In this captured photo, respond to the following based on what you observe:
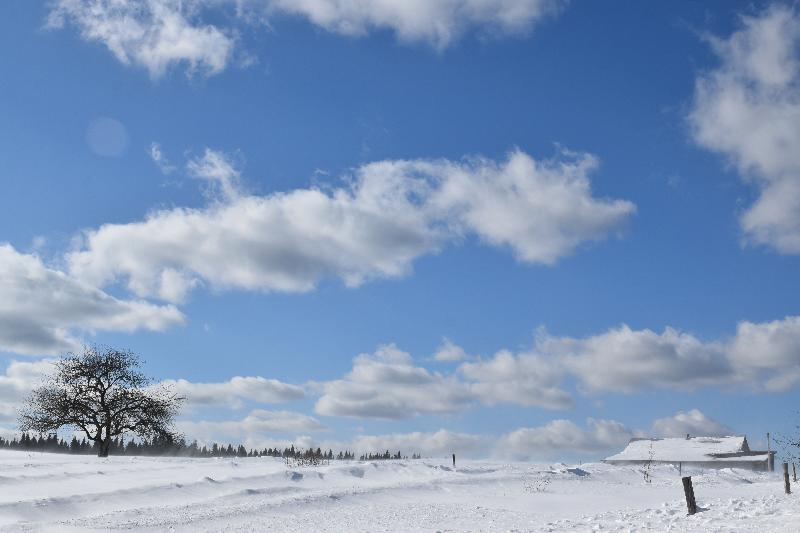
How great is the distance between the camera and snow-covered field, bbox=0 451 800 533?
2066 cm

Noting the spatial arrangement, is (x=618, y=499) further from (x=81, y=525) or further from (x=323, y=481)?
(x=81, y=525)

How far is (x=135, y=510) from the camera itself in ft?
71.2

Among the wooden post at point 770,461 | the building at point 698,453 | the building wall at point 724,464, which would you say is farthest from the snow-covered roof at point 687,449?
the wooden post at point 770,461

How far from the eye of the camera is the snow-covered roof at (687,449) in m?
70.9

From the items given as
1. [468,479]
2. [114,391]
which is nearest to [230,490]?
[468,479]

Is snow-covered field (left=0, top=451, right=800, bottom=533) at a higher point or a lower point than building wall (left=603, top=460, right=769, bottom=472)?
higher

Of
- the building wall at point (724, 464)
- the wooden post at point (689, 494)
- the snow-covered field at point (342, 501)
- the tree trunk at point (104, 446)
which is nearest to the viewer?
the snow-covered field at point (342, 501)

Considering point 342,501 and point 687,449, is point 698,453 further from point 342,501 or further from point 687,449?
point 342,501

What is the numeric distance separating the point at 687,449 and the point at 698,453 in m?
1.85

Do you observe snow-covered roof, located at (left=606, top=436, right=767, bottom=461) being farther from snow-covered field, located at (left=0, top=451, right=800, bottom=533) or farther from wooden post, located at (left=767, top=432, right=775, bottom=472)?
snow-covered field, located at (left=0, top=451, right=800, bottom=533)

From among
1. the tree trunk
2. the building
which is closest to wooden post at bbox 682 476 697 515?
the tree trunk

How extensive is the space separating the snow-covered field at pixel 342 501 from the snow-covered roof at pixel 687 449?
38.2m

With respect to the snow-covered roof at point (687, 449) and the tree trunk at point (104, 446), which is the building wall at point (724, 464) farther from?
the tree trunk at point (104, 446)

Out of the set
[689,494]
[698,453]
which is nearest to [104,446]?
[689,494]
